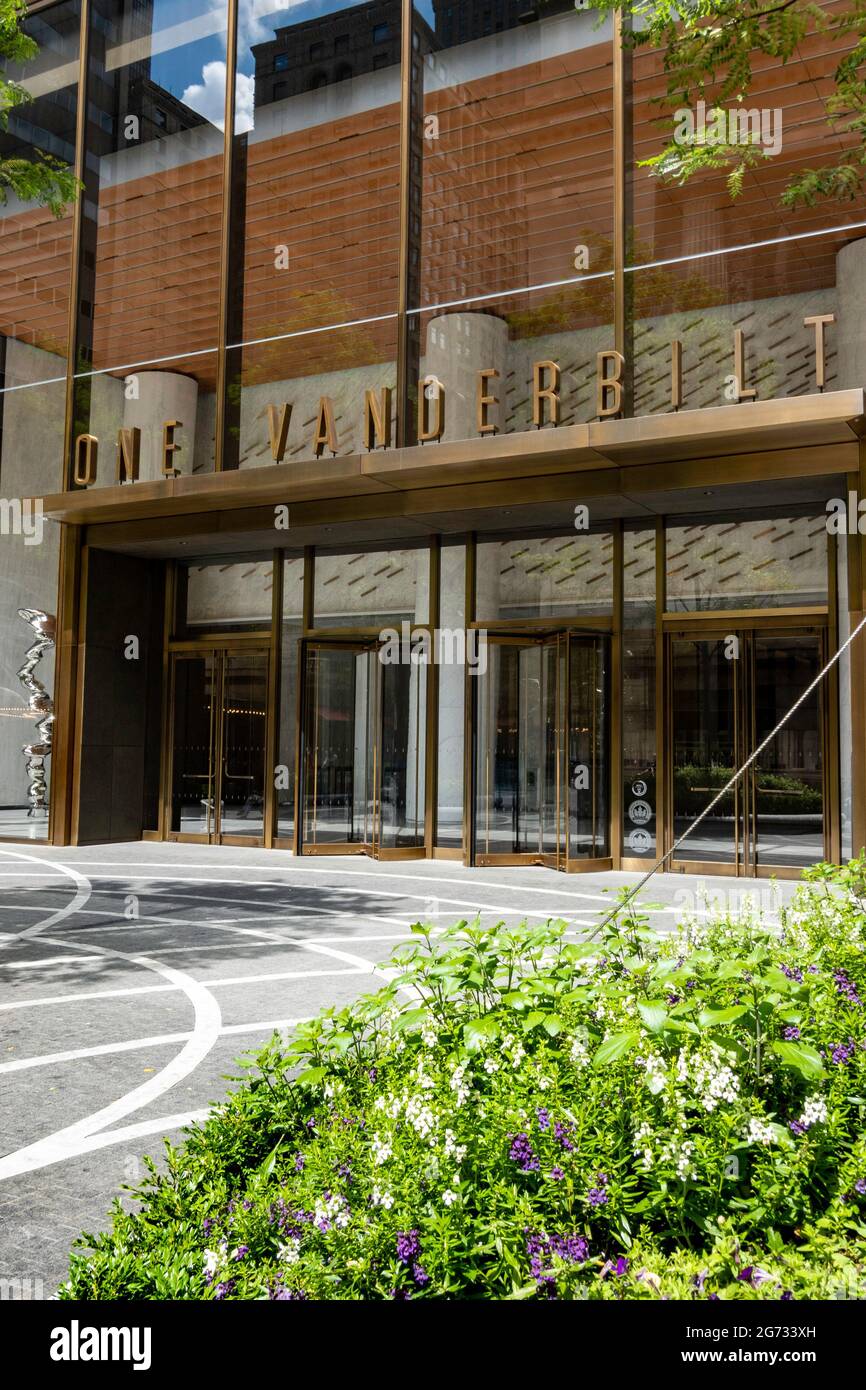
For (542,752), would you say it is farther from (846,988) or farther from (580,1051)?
(580,1051)

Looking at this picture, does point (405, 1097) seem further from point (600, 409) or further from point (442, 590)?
point (442, 590)

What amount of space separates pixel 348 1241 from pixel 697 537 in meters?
11.5

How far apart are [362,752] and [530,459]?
473 cm

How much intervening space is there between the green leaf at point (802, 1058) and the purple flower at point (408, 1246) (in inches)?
35.3

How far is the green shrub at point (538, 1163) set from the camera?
2.12m

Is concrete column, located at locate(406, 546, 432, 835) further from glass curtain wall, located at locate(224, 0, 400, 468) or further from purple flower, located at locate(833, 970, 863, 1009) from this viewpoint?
purple flower, located at locate(833, 970, 863, 1009)

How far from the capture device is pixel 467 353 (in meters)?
14.0

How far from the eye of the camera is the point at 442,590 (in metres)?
14.4

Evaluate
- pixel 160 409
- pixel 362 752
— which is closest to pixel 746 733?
pixel 362 752

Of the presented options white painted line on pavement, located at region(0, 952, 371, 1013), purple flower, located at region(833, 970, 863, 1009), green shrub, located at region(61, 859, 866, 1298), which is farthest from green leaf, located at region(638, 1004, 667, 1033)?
white painted line on pavement, located at region(0, 952, 371, 1013)

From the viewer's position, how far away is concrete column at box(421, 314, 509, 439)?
13.8 m

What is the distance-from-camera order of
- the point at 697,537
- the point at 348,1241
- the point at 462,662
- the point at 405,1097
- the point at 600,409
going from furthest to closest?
the point at 462,662 → the point at 697,537 → the point at 600,409 → the point at 405,1097 → the point at 348,1241

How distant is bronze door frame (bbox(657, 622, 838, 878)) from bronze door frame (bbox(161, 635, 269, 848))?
19.3 ft
